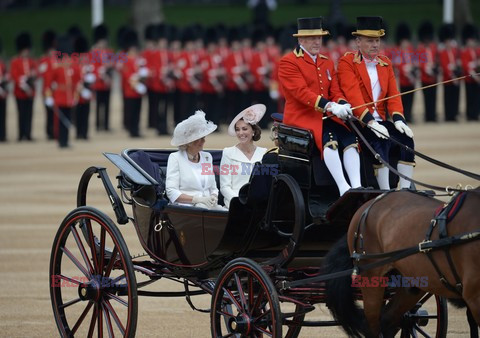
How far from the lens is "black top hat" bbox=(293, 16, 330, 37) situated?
6.52 m

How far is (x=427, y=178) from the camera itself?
1458cm

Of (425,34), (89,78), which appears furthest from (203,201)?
(425,34)

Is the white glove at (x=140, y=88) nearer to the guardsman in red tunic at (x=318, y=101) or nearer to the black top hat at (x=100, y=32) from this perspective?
the black top hat at (x=100, y=32)

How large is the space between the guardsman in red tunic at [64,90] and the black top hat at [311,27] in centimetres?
1261

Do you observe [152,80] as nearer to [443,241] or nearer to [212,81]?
[212,81]

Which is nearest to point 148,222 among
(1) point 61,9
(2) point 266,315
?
(2) point 266,315

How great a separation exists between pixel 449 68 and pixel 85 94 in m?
7.40

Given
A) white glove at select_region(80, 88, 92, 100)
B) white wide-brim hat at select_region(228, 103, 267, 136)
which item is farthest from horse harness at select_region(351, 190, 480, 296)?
white glove at select_region(80, 88, 92, 100)

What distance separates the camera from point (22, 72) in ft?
67.1

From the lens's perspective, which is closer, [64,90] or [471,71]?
[64,90]

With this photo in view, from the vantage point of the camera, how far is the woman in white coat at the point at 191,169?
6906 mm

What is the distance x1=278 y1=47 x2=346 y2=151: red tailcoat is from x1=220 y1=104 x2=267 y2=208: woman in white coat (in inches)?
10.9

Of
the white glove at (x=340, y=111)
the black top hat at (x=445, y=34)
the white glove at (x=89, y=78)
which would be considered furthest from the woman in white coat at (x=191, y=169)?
the black top hat at (x=445, y=34)

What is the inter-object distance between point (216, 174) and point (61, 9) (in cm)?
3747
